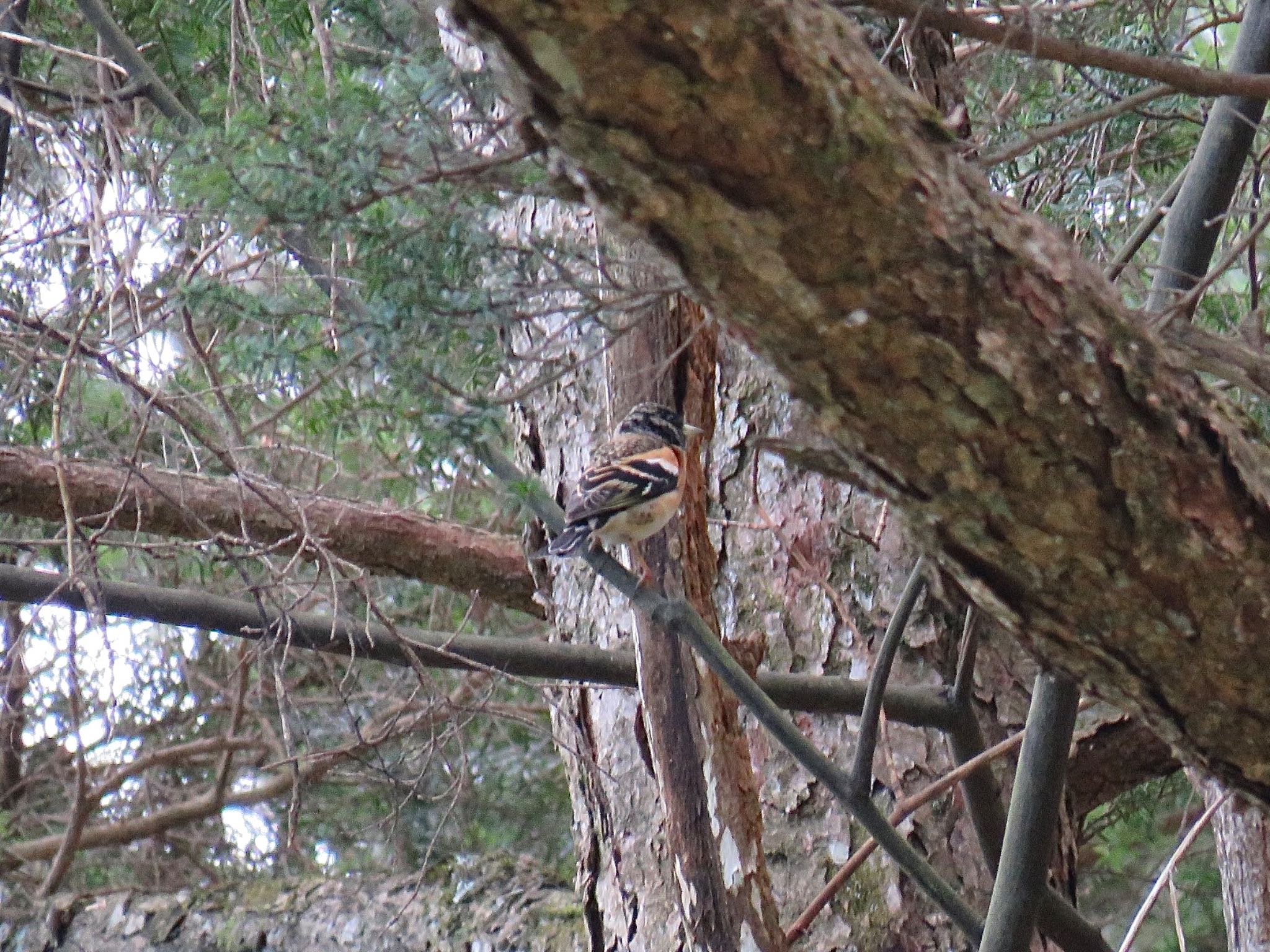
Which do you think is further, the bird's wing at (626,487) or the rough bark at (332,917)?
the rough bark at (332,917)

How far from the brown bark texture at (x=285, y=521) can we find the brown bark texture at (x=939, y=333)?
221 cm

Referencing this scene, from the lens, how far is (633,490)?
140 inches

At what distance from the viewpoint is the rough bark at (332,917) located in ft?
13.9

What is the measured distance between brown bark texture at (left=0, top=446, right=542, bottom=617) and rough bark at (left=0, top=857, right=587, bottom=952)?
99cm

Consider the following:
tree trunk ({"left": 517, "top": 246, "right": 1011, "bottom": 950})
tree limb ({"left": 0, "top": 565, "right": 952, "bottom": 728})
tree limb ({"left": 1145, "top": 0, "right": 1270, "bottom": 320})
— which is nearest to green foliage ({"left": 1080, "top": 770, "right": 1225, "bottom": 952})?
tree trunk ({"left": 517, "top": 246, "right": 1011, "bottom": 950})

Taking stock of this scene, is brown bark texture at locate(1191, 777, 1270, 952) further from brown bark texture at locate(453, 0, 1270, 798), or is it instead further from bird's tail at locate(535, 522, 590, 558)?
brown bark texture at locate(453, 0, 1270, 798)

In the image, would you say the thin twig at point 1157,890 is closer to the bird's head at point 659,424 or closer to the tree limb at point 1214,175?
the tree limb at point 1214,175

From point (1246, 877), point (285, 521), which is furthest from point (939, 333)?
point (1246, 877)

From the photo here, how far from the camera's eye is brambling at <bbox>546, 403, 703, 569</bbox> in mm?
3395

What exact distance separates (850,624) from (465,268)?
1.96 m

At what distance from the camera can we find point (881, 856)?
13.1 feet

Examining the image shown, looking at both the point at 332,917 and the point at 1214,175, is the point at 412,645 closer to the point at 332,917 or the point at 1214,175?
the point at 332,917

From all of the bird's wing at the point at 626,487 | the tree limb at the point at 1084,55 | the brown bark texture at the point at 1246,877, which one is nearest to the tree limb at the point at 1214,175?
the tree limb at the point at 1084,55

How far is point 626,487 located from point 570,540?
1.00 feet
